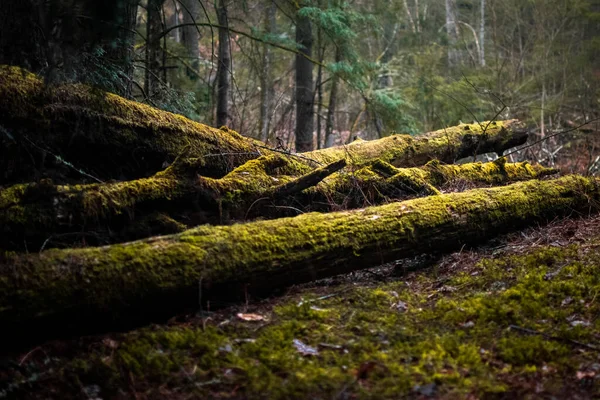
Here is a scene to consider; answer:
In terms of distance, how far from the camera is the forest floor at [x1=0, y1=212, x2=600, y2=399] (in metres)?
2.99

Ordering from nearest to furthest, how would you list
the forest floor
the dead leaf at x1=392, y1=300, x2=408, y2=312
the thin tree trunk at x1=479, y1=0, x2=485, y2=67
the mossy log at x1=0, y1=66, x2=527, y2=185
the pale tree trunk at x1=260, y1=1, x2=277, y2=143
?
the forest floor < the dead leaf at x1=392, y1=300, x2=408, y2=312 < the mossy log at x1=0, y1=66, x2=527, y2=185 < the pale tree trunk at x1=260, y1=1, x2=277, y2=143 < the thin tree trunk at x1=479, y1=0, x2=485, y2=67

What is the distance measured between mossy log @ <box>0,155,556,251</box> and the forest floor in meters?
1.19

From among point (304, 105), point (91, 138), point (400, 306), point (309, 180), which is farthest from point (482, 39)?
point (400, 306)

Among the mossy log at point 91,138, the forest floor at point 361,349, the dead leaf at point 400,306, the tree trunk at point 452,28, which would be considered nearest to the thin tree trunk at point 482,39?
the tree trunk at point 452,28

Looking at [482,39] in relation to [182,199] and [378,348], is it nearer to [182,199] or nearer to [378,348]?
[182,199]

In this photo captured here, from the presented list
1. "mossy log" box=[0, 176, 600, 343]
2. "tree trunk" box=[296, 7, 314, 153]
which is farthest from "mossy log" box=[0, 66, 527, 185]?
"tree trunk" box=[296, 7, 314, 153]

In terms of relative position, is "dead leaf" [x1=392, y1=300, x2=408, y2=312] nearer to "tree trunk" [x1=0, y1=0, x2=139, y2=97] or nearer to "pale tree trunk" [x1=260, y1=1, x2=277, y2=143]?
"tree trunk" [x1=0, y1=0, x2=139, y2=97]

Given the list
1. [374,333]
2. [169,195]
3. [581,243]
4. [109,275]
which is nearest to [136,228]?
[169,195]

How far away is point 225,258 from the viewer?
13.2ft

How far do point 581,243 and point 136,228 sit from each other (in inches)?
187

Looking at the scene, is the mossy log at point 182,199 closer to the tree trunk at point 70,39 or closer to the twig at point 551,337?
the tree trunk at point 70,39

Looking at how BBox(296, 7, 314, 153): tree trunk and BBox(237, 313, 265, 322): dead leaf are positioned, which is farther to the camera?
BBox(296, 7, 314, 153): tree trunk

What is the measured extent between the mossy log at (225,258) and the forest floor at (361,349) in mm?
218

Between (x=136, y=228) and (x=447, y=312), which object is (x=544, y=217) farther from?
(x=136, y=228)
